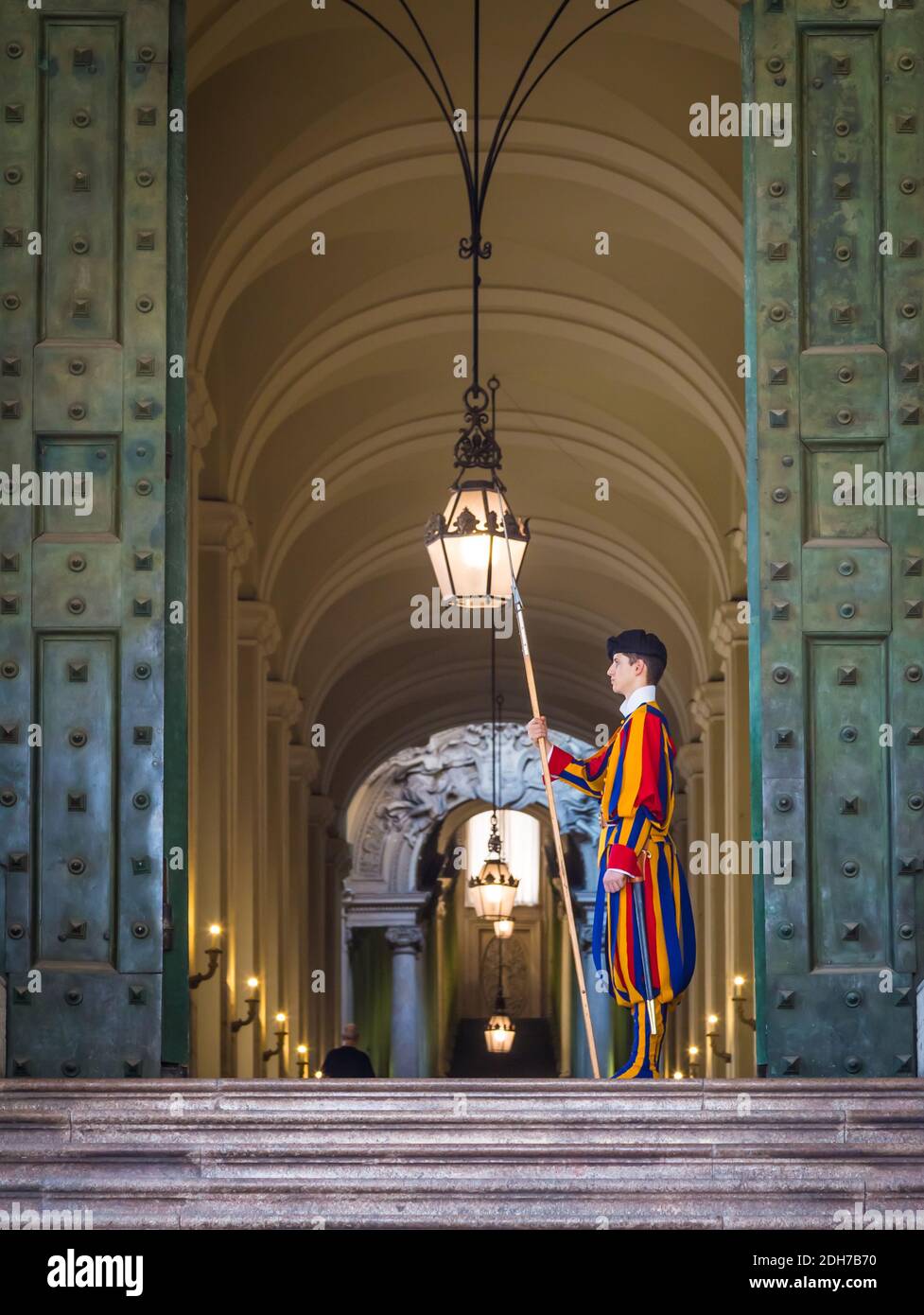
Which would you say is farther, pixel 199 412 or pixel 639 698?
pixel 199 412

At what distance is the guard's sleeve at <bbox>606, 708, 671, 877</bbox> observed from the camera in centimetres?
Answer: 963

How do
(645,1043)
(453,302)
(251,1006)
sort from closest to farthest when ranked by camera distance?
(645,1043) < (453,302) < (251,1006)

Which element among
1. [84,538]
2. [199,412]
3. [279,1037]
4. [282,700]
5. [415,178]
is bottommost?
[279,1037]

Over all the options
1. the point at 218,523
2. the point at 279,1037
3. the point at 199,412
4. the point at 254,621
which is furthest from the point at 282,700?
the point at 199,412

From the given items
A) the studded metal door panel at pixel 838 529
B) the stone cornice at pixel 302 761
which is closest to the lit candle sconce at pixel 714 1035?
the stone cornice at pixel 302 761

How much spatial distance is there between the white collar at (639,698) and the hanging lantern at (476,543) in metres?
1.43

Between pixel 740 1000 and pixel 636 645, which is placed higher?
pixel 636 645

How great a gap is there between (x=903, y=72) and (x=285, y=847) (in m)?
16.3

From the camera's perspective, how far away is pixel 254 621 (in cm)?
2156

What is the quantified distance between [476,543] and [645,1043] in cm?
291

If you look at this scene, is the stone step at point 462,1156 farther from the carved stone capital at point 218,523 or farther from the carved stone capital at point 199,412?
the carved stone capital at point 218,523

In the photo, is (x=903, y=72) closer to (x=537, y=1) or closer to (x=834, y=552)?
(x=834, y=552)

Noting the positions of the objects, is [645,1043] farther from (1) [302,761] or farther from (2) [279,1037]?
(1) [302,761]

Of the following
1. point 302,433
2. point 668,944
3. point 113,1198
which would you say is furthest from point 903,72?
point 302,433
